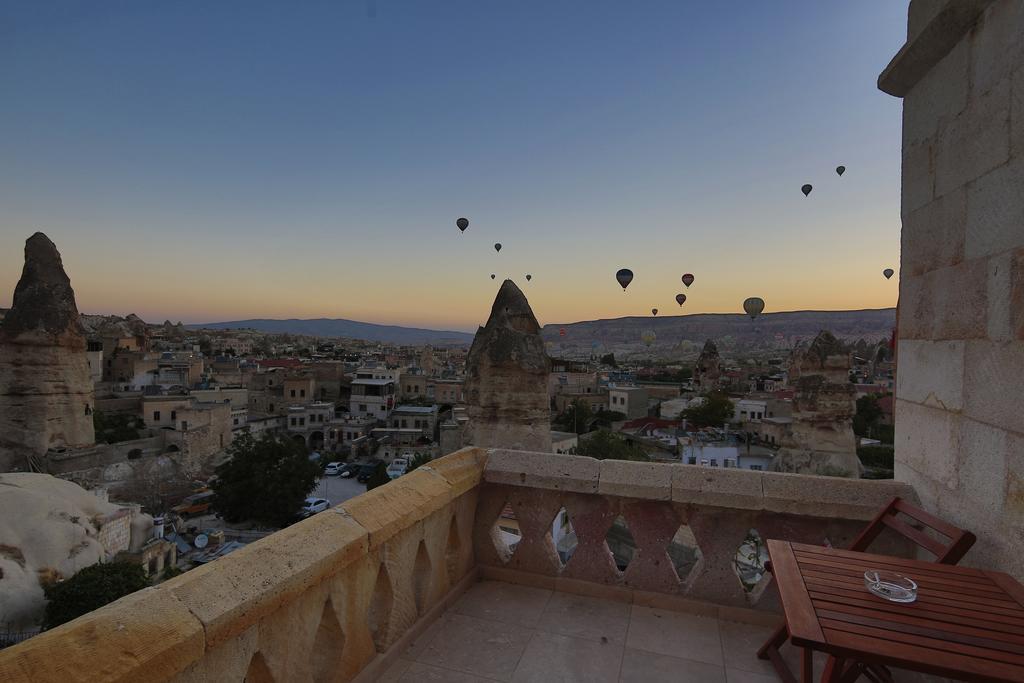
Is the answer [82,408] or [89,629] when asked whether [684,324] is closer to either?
[82,408]

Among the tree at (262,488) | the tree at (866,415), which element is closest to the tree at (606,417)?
the tree at (866,415)

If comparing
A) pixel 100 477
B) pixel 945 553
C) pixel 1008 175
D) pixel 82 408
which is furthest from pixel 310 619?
pixel 100 477

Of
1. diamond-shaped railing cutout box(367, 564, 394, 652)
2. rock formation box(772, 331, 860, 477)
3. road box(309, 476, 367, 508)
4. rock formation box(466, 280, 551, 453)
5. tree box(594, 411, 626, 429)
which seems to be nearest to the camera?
diamond-shaped railing cutout box(367, 564, 394, 652)

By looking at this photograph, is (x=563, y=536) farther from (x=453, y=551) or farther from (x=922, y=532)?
(x=922, y=532)

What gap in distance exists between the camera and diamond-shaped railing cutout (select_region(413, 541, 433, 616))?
2.80 metres

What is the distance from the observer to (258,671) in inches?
69.4

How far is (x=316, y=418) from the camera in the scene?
50812mm

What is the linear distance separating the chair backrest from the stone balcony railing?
18cm

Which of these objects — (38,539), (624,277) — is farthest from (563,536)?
(624,277)

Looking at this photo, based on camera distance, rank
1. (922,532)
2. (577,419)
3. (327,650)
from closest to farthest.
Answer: (327,650)
(922,532)
(577,419)

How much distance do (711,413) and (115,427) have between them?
158 ft

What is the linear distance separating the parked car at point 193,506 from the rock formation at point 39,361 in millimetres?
9232

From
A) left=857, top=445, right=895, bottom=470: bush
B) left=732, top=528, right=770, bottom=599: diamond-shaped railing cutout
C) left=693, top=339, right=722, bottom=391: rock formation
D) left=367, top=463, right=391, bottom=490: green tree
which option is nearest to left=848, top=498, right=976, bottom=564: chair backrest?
left=732, top=528, right=770, bottom=599: diamond-shaped railing cutout

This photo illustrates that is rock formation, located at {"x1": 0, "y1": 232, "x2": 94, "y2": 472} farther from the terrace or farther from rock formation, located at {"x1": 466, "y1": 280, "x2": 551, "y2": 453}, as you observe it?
the terrace
